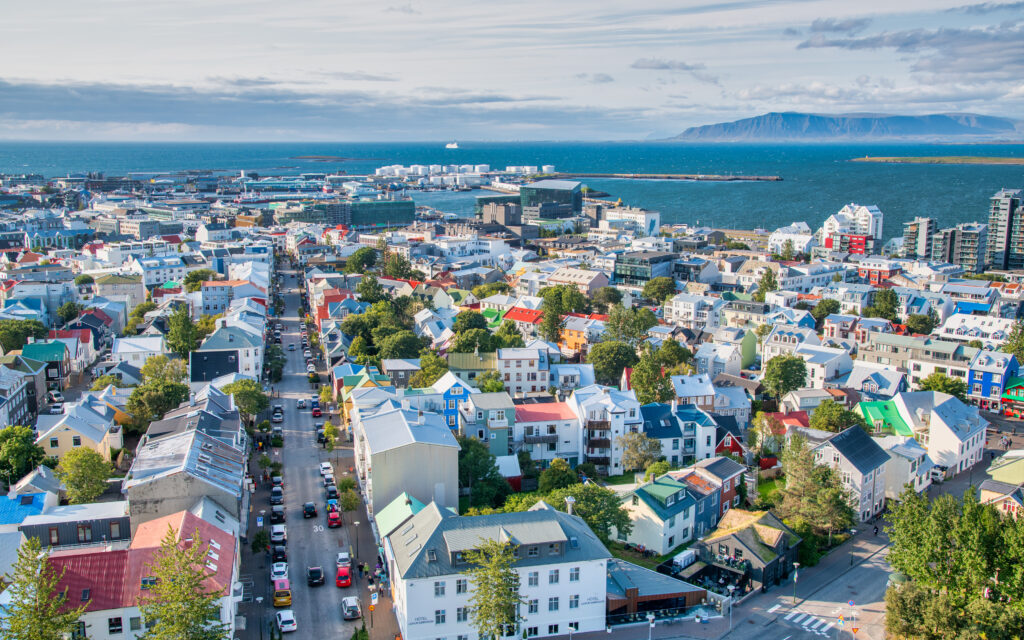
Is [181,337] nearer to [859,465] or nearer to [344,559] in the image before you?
[344,559]

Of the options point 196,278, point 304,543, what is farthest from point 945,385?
point 196,278

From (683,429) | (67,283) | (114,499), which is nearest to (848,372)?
(683,429)

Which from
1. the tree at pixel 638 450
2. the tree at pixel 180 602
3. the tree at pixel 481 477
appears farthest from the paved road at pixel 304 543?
the tree at pixel 638 450

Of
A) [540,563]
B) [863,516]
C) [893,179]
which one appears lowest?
[863,516]

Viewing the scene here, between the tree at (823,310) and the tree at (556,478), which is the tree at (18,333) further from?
the tree at (823,310)

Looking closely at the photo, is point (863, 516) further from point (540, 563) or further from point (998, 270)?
point (998, 270)
